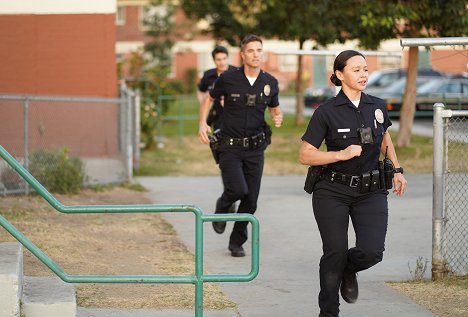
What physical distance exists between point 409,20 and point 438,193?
10.6 m

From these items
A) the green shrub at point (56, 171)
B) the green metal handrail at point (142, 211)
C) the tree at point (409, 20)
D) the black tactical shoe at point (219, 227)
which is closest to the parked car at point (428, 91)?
the tree at point (409, 20)

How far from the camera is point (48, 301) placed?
287 inches

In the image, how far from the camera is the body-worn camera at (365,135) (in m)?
7.29

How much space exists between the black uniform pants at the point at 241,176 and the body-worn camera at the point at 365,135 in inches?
124

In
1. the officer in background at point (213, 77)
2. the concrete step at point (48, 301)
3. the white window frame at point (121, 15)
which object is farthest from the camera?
the white window frame at point (121, 15)

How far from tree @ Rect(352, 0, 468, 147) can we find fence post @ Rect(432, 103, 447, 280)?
29.6 feet

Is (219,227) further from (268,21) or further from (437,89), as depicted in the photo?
(437,89)

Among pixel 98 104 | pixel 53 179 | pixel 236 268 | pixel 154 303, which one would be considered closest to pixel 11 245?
pixel 154 303

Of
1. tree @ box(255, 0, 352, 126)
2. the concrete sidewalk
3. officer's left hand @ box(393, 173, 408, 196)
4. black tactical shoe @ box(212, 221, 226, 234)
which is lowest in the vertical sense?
the concrete sidewalk

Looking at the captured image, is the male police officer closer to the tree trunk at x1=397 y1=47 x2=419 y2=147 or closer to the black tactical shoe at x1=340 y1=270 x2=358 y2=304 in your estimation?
the black tactical shoe at x1=340 y1=270 x2=358 y2=304

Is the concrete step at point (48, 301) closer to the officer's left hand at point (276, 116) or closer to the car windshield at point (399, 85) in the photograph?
the officer's left hand at point (276, 116)

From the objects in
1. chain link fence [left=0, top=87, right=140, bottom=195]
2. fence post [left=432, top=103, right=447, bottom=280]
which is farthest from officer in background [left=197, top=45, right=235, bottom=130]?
chain link fence [left=0, top=87, right=140, bottom=195]

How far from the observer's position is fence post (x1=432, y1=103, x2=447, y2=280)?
9.19m

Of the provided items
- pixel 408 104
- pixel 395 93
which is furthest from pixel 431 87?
pixel 408 104
